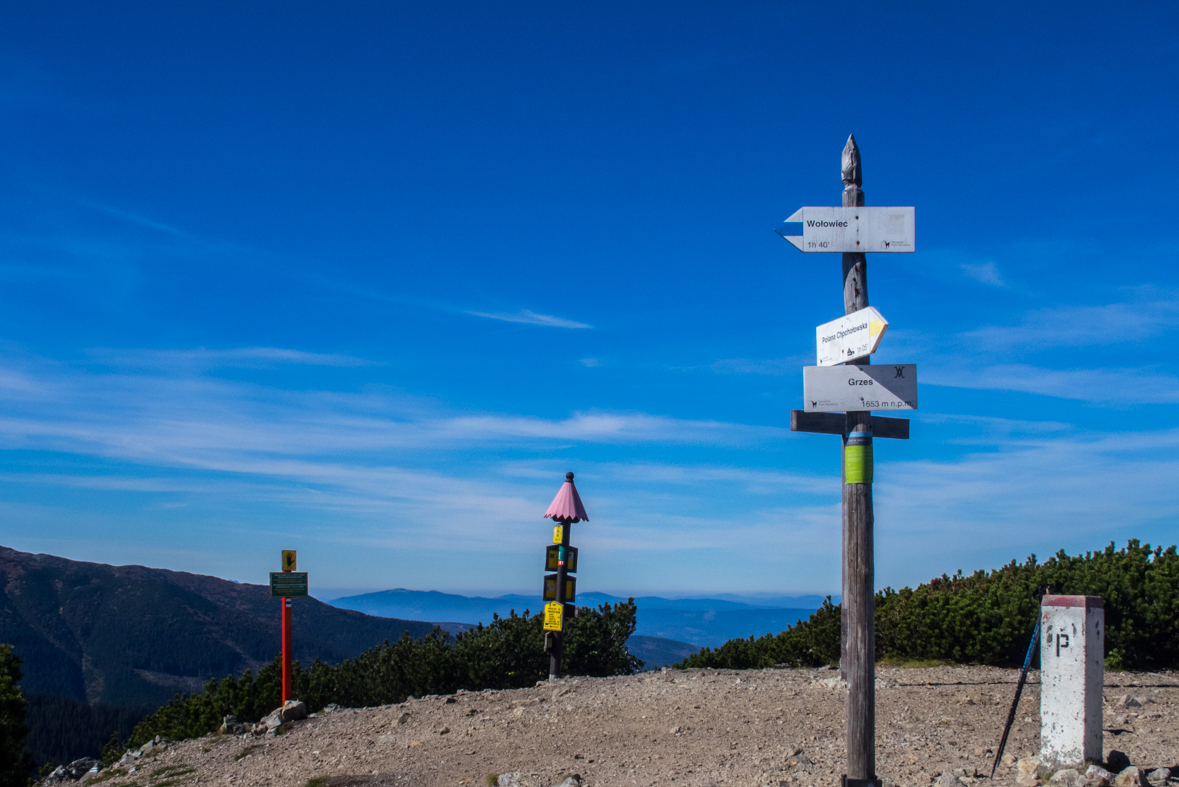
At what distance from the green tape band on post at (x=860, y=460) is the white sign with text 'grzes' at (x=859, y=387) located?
230mm

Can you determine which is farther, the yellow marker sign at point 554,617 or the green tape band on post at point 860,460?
the yellow marker sign at point 554,617

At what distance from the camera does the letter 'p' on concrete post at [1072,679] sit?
21.1ft

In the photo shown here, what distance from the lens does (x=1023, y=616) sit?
11.8 meters

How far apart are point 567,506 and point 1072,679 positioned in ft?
27.1

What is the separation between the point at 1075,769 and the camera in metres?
6.40

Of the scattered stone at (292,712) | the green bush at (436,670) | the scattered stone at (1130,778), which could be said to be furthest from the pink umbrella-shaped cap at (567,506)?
the scattered stone at (1130,778)

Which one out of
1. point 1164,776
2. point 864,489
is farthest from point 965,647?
point 864,489

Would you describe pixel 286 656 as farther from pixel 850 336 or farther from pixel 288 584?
pixel 850 336

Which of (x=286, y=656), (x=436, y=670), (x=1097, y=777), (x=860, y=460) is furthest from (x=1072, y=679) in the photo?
(x=436, y=670)

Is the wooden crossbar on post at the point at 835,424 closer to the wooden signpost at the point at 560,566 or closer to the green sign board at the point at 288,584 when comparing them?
the wooden signpost at the point at 560,566

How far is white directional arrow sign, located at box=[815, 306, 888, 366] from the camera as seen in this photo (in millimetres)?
5895

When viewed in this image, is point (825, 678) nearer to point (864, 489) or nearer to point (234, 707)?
point (864, 489)

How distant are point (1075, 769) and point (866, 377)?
136 inches

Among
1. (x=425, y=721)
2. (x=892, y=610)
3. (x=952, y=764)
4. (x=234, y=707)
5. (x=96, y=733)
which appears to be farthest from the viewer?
(x=96, y=733)
